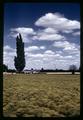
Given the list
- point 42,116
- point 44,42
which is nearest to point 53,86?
point 44,42

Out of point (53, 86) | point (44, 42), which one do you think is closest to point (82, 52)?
point (44, 42)

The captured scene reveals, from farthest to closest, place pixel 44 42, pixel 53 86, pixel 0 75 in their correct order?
pixel 53 86 < pixel 44 42 < pixel 0 75

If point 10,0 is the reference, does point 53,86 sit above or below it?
below

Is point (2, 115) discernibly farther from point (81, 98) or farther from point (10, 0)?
point (10, 0)

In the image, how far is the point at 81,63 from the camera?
2314 millimetres

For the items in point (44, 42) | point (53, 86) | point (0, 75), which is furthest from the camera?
point (53, 86)


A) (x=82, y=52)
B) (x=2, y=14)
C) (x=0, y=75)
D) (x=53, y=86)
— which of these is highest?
(x=2, y=14)

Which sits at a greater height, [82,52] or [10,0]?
[10,0]

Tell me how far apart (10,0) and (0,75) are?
670 millimetres

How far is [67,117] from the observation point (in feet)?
7.84

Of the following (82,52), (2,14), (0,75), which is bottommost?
(0,75)

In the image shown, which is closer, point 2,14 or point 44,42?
point 2,14

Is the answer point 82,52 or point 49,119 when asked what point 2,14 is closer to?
point 82,52

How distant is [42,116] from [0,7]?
1.05 m
